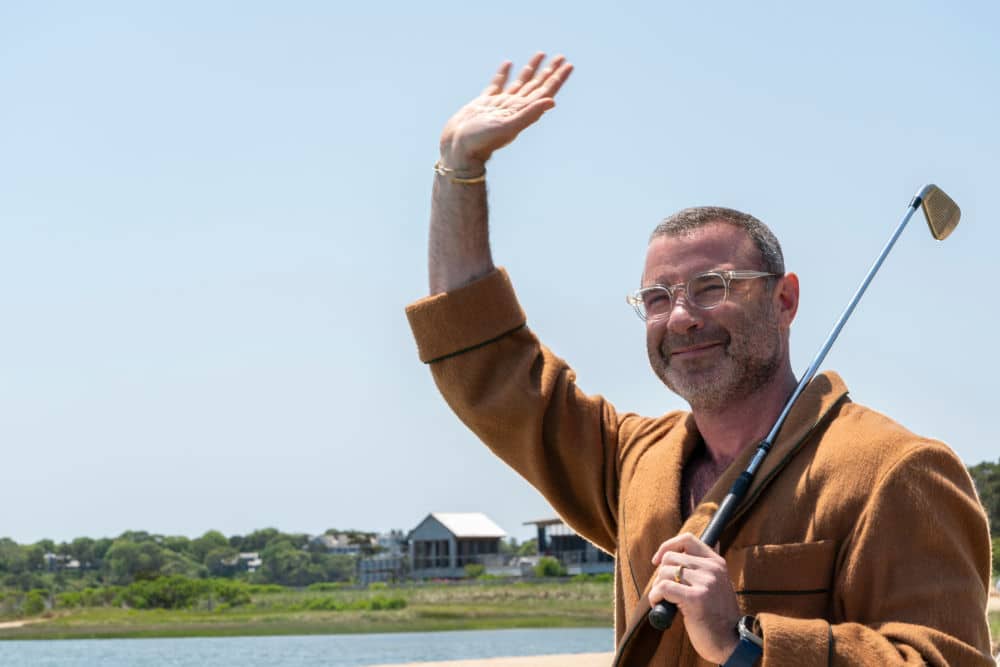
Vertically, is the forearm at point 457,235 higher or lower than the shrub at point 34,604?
higher

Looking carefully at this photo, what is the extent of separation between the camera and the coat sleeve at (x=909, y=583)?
234 centimetres

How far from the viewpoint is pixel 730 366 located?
2.77 m

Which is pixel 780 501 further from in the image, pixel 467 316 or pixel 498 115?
pixel 498 115

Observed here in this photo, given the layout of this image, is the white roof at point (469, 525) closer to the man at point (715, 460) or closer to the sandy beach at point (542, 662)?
the sandy beach at point (542, 662)

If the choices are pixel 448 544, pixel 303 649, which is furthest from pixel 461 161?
pixel 448 544

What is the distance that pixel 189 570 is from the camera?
74.1 metres

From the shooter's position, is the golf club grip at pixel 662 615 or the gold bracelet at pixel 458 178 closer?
the golf club grip at pixel 662 615

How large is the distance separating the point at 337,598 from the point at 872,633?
168 feet

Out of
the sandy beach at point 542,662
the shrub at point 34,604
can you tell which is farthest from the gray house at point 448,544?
the sandy beach at point 542,662

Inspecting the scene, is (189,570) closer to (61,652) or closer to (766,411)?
(61,652)

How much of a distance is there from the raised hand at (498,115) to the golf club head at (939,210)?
2.88ft

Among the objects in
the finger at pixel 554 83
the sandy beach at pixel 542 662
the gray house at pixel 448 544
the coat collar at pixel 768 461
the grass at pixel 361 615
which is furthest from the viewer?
the gray house at pixel 448 544

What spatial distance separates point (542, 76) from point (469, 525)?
60.9m

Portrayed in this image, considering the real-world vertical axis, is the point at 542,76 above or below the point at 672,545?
above
